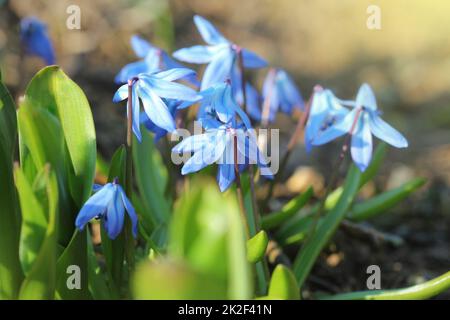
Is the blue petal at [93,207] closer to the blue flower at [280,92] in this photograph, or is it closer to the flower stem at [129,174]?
the flower stem at [129,174]

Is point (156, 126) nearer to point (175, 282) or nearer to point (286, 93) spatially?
point (286, 93)

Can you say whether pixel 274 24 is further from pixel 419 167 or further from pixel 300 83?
pixel 419 167

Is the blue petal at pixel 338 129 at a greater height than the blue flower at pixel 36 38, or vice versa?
the blue flower at pixel 36 38

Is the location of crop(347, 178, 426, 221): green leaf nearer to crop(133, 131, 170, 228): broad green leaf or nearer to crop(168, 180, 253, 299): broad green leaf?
crop(133, 131, 170, 228): broad green leaf

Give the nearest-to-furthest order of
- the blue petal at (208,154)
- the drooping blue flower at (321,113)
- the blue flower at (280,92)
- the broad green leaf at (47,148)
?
the broad green leaf at (47,148), the blue petal at (208,154), the drooping blue flower at (321,113), the blue flower at (280,92)

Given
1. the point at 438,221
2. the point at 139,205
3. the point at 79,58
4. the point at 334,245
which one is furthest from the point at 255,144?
the point at 79,58

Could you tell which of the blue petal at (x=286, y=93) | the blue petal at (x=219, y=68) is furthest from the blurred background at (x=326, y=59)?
the blue petal at (x=219, y=68)

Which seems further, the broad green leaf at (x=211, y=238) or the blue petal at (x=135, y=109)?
the blue petal at (x=135, y=109)

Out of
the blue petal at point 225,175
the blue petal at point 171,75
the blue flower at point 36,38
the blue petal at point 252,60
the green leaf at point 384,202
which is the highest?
the blue flower at point 36,38
